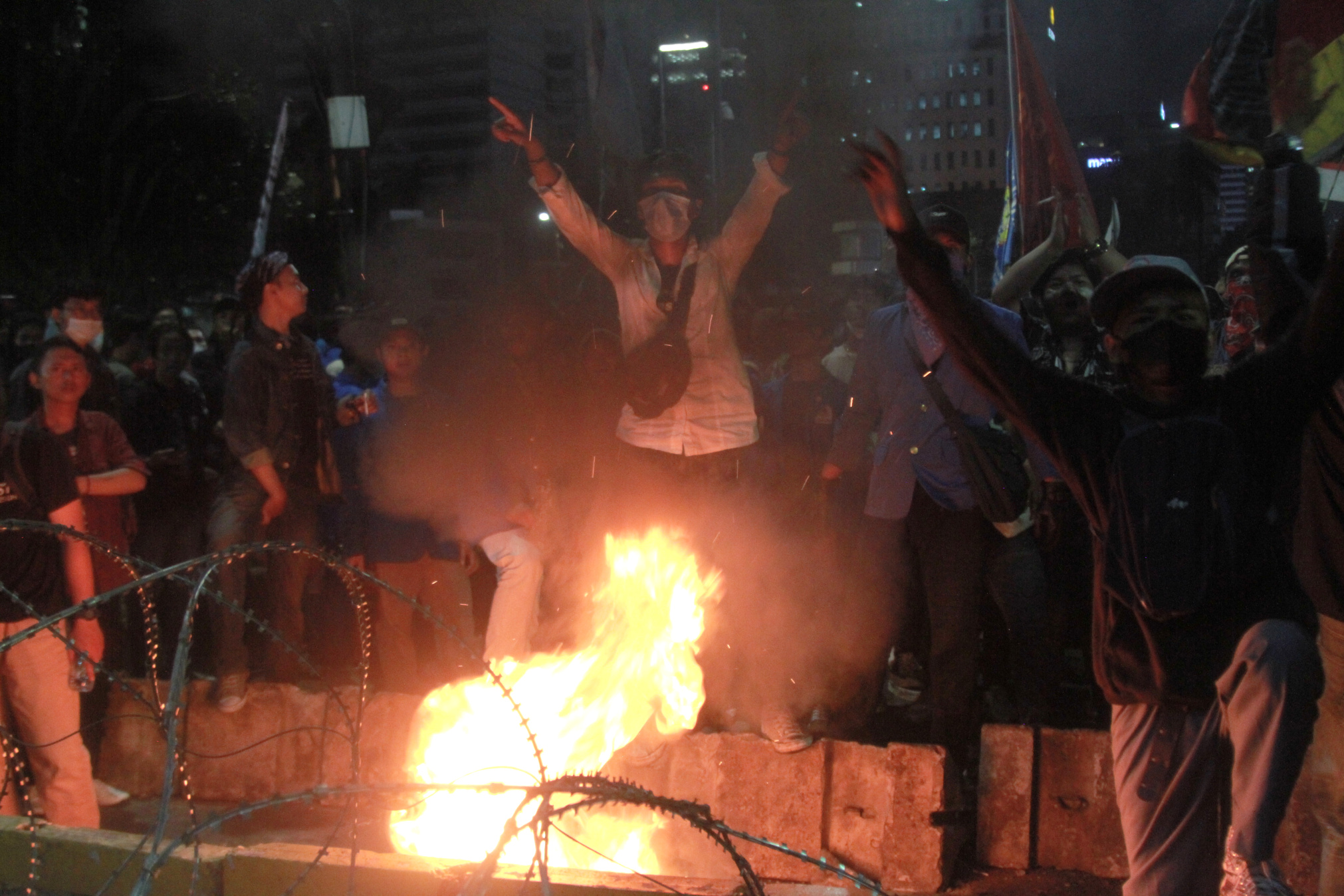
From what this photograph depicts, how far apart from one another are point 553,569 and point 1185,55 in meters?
5.87

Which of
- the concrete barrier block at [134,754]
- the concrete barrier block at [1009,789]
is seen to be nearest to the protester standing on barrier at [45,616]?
the concrete barrier block at [134,754]

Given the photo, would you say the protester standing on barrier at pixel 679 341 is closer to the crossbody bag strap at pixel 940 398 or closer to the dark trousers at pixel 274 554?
the crossbody bag strap at pixel 940 398

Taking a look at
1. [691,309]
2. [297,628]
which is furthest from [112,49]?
[691,309]

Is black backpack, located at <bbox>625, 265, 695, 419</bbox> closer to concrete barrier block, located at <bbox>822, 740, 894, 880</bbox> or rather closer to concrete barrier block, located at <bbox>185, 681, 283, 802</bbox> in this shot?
concrete barrier block, located at <bbox>822, 740, 894, 880</bbox>

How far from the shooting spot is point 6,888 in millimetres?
3627

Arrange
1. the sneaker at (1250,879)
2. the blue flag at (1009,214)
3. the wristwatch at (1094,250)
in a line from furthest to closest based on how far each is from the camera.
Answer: the blue flag at (1009,214), the wristwatch at (1094,250), the sneaker at (1250,879)

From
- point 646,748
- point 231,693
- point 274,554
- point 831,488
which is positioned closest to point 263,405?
point 274,554

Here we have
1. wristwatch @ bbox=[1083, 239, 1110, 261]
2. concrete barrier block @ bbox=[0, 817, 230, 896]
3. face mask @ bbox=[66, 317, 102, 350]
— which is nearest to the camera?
concrete barrier block @ bbox=[0, 817, 230, 896]

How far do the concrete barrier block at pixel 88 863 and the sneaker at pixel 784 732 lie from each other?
1.92m

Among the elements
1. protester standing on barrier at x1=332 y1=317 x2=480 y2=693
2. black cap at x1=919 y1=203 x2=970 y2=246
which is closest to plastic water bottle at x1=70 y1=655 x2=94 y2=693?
protester standing on barrier at x1=332 y1=317 x2=480 y2=693

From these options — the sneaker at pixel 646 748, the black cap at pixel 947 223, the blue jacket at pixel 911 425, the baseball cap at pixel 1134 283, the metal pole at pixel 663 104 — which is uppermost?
the metal pole at pixel 663 104

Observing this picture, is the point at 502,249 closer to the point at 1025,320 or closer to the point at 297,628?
the point at 297,628

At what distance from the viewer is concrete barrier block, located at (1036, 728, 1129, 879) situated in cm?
396

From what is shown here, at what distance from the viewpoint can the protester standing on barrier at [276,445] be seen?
5.21 m
